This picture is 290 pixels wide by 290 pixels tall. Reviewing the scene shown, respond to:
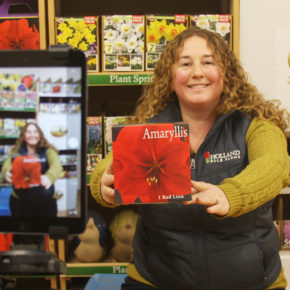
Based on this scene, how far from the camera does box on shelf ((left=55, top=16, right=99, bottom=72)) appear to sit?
6.00 ft

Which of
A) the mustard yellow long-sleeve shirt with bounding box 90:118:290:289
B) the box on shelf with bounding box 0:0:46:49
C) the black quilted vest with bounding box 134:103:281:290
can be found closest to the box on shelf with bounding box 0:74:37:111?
the mustard yellow long-sleeve shirt with bounding box 90:118:290:289

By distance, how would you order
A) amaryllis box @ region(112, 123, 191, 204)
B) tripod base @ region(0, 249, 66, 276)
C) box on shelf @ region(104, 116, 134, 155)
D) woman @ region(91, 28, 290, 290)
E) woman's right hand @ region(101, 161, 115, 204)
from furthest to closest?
box on shelf @ region(104, 116, 134, 155)
woman @ region(91, 28, 290, 290)
woman's right hand @ region(101, 161, 115, 204)
amaryllis box @ region(112, 123, 191, 204)
tripod base @ region(0, 249, 66, 276)

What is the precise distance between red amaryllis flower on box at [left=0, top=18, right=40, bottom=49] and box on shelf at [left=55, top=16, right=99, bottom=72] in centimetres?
Result: 13

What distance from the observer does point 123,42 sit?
185 cm

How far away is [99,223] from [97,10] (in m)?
1.31

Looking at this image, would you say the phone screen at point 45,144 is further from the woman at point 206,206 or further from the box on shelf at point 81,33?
the box on shelf at point 81,33

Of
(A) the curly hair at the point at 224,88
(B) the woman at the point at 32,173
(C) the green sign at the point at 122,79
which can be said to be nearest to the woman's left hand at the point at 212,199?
(B) the woman at the point at 32,173

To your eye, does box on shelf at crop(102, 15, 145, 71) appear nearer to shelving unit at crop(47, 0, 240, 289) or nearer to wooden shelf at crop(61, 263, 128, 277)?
shelving unit at crop(47, 0, 240, 289)

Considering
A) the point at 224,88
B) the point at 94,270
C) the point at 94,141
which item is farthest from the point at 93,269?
the point at 224,88

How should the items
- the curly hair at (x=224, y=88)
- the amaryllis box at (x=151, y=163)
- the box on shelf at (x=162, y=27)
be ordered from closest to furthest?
the amaryllis box at (x=151, y=163) → the curly hair at (x=224, y=88) → the box on shelf at (x=162, y=27)

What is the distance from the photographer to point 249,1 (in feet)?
6.17

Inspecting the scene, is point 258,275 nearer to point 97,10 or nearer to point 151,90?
point 151,90

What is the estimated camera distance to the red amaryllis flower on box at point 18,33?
1.89 metres

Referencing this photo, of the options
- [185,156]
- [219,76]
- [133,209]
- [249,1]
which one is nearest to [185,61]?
[219,76]
